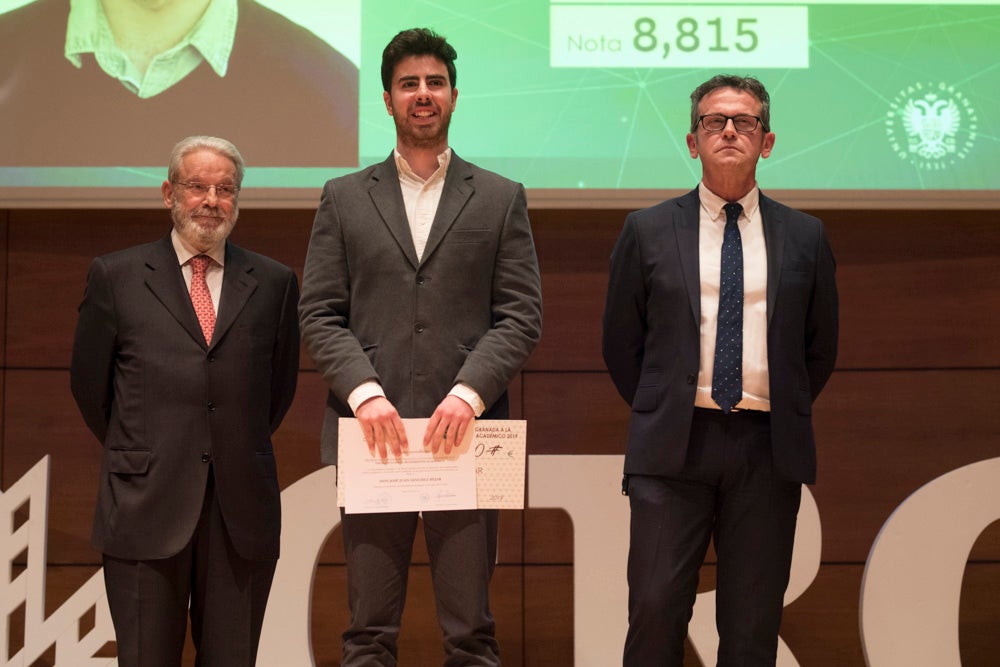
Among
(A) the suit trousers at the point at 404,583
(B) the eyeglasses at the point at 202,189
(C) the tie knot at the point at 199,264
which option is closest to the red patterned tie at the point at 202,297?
(C) the tie knot at the point at 199,264

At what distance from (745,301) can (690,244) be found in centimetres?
19

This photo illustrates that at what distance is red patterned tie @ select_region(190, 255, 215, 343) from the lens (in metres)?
2.54

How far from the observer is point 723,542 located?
2.50 m

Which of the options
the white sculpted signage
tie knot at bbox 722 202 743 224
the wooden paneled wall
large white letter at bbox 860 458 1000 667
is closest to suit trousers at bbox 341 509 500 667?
tie knot at bbox 722 202 743 224

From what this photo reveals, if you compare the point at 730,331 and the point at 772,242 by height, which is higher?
the point at 772,242

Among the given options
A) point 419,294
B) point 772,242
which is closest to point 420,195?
point 419,294

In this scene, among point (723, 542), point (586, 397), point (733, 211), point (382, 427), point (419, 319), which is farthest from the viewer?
point (586, 397)

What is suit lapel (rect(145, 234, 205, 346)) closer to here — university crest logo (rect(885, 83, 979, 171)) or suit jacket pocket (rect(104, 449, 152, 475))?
suit jacket pocket (rect(104, 449, 152, 475))

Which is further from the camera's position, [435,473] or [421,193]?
[421,193]

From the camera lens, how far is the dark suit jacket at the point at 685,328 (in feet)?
8.12

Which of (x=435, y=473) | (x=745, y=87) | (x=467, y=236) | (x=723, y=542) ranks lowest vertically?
(x=723, y=542)

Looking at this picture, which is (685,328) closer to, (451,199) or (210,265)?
(451,199)

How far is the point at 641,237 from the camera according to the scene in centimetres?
264

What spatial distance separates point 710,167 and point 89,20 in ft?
7.29
